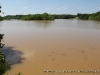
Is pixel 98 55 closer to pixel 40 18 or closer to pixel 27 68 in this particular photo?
pixel 27 68

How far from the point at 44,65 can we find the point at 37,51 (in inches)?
102

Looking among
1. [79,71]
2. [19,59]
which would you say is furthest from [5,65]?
[79,71]

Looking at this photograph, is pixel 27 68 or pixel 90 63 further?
pixel 90 63

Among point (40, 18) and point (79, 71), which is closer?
point (79, 71)

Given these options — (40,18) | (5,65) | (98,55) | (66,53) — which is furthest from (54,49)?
(40,18)

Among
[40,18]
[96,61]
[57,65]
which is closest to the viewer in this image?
[57,65]

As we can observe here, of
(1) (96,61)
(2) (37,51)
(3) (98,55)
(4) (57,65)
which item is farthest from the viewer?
(2) (37,51)

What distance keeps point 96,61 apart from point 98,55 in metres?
1.16

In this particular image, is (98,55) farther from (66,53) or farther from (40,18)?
(40,18)

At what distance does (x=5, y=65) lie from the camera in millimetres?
6875

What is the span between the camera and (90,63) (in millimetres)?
8086

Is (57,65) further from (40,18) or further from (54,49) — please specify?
(40,18)

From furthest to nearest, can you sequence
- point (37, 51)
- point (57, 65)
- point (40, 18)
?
1. point (40, 18)
2. point (37, 51)
3. point (57, 65)

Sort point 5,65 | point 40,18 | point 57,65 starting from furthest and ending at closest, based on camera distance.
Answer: point 40,18
point 57,65
point 5,65
